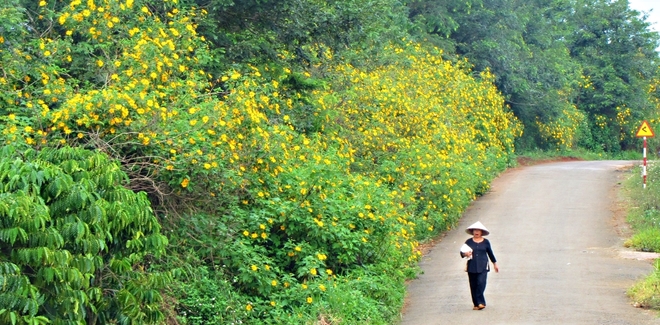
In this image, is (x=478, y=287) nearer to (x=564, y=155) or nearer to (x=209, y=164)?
(x=209, y=164)

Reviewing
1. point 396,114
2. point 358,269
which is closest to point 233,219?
point 358,269

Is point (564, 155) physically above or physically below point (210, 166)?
below

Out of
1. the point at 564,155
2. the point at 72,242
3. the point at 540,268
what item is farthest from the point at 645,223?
the point at 564,155

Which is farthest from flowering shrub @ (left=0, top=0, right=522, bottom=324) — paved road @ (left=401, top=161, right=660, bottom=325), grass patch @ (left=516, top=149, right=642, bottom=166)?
grass patch @ (left=516, top=149, right=642, bottom=166)

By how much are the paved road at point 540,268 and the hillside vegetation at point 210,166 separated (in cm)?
60

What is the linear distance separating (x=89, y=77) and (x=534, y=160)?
2761cm

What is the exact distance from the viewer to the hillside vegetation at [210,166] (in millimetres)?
6637

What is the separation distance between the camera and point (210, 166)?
29.9 feet

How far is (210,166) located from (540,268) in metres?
6.42

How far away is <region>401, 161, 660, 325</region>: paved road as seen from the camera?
10312 mm

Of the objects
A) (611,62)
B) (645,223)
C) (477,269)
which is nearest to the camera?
(477,269)

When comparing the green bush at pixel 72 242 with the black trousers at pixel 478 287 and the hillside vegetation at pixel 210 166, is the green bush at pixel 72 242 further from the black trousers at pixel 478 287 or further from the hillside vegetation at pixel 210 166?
the black trousers at pixel 478 287

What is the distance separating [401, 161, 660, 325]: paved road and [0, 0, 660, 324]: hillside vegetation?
1.95ft

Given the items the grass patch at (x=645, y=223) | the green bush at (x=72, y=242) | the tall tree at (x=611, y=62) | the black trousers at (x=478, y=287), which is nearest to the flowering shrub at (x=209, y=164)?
the black trousers at (x=478, y=287)
